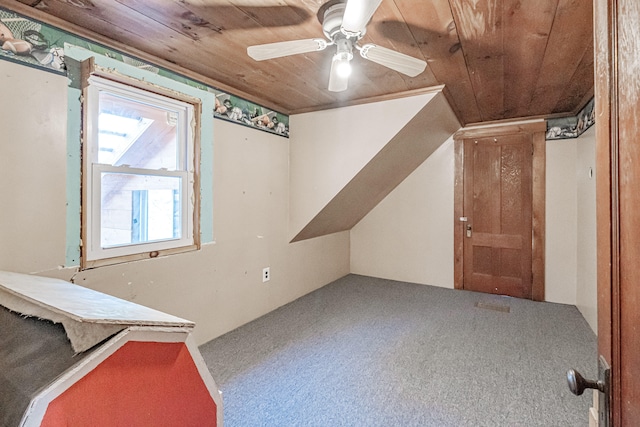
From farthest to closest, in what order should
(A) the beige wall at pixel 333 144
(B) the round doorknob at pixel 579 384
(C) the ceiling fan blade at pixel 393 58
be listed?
(A) the beige wall at pixel 333 144 < (C) the ceiling fan blade at pixel 393 58 < (B) the round doorknob at pixel 579 384

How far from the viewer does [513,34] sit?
5.39 feet

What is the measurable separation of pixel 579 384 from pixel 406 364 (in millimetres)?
1626

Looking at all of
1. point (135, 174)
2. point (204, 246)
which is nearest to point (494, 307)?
point (204, 246)

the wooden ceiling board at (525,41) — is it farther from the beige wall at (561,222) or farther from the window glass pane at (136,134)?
the window glass pane at (136,134)

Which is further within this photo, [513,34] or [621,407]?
[513,34]

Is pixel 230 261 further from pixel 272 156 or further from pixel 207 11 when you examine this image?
pixel 207 11

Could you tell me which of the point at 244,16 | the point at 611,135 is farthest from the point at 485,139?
the point at 611,135

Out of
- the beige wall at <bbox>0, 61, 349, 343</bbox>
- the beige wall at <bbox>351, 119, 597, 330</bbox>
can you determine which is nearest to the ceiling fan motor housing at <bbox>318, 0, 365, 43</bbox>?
the beige wall at <bbox>0, 61, 349, 343</bbox>

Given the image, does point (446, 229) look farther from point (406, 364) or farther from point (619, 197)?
point (619, 197)

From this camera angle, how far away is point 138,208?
6.73 ft

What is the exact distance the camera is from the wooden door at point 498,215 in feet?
11.1

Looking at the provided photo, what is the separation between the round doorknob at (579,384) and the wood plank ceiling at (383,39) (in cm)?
150

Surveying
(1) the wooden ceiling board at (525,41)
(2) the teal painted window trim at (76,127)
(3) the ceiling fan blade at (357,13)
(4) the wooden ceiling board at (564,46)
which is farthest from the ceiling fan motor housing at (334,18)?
(2) the teal painted window trim at (76,127)

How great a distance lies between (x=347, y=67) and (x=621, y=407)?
152 centimetres
